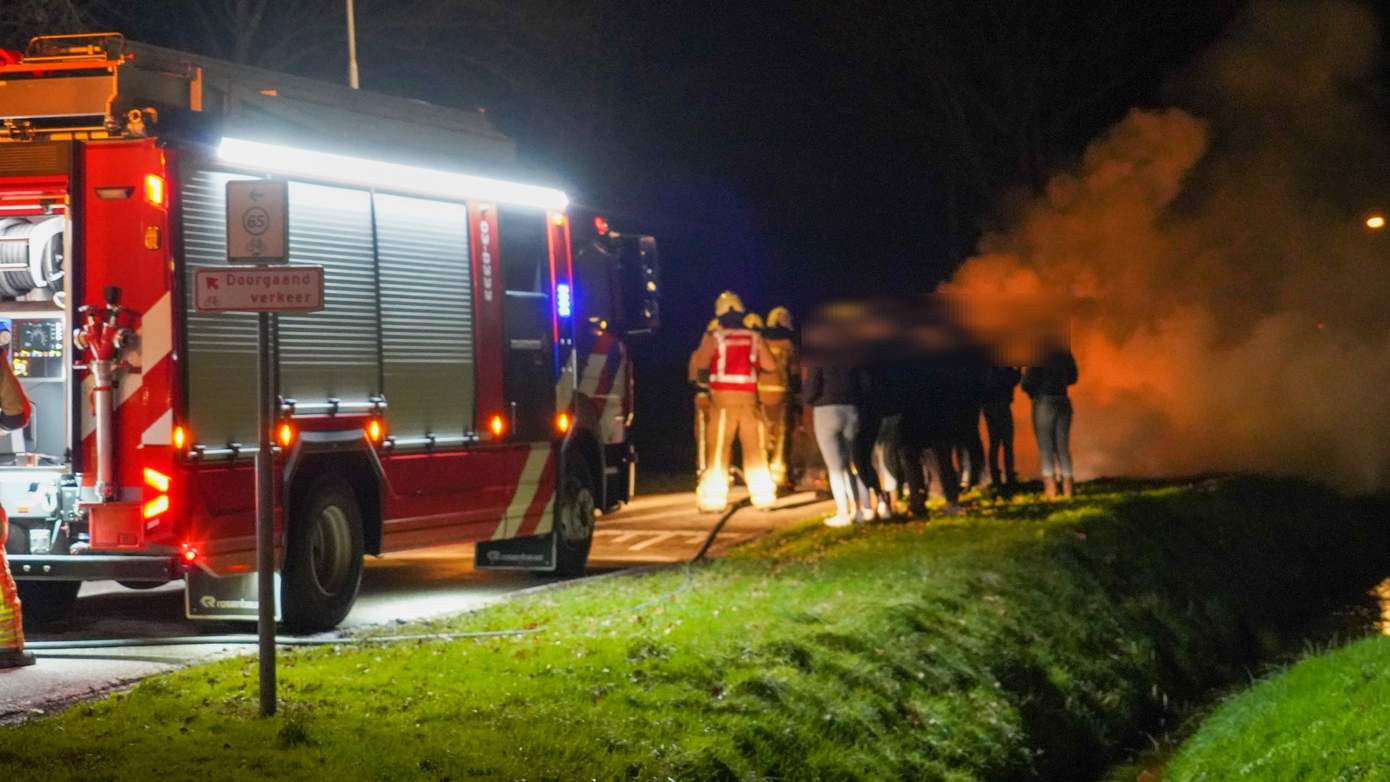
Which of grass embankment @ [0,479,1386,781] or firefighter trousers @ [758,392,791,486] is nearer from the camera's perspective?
grass embankment @ [0,479,1386,781]

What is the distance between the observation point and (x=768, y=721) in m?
9.77

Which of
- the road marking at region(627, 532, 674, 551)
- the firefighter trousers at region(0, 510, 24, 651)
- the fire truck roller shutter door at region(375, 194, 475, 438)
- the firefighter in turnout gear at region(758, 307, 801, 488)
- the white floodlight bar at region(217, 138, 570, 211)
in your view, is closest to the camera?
the firefighter trousers at region(0, 510, 24, 651)

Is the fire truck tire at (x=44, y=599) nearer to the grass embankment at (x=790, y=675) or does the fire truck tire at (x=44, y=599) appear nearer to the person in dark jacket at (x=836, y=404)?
the grass embankment at (x=790, y=675)

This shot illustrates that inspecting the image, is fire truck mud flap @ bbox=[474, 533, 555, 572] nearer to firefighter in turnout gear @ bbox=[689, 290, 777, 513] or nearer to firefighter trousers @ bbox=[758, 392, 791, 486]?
firefighter in turnout gear @ bbox=[689, 290, 777, 513]

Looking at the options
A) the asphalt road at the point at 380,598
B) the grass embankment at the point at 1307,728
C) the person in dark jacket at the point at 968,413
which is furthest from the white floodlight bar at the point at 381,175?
the grass embankment at the point at 1307,728

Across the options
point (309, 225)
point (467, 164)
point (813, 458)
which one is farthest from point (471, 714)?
point (813, 458)

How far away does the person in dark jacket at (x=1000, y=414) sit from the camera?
19.7 meters

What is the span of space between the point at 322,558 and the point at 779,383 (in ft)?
29.2

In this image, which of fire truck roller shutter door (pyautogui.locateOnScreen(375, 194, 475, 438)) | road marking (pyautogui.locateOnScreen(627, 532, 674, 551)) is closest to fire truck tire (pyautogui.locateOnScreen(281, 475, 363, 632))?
fire truck roller shutter door (pyautogui.locateOnScreen(375, 194, 475, 438))

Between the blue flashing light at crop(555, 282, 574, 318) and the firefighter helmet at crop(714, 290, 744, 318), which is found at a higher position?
the firefighter helmet at crop(714, 290, 744, 318)

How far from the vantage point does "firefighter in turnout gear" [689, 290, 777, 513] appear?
19609 mm

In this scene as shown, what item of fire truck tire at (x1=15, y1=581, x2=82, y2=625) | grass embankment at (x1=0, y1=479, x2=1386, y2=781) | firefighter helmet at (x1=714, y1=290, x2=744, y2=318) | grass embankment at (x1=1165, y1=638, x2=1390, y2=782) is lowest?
grass embankment at (x1=1165, y1=638, x2=1390, y2=782)

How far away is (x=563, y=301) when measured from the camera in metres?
15.3

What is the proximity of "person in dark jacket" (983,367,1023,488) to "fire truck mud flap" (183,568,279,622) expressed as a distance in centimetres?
968
